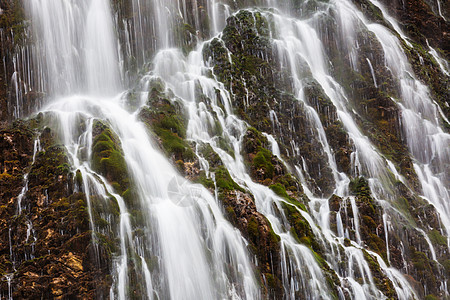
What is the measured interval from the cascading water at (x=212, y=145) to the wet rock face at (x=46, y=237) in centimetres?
35

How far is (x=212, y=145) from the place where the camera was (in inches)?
962

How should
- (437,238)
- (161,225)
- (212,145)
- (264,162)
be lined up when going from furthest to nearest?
1. (212,145)
2. (264,162)
3. (437,238)
4. (161,225)

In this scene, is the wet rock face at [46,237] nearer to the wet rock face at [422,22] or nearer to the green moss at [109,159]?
the green moss at [109,159]

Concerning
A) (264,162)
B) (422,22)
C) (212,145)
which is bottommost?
(264,162)

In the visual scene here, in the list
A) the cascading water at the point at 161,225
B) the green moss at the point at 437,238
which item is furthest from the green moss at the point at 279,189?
the green moss at the point at 437,238

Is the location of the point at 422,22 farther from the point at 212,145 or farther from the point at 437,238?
the point at 212,145

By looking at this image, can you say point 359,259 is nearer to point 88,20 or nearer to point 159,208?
point 159,208

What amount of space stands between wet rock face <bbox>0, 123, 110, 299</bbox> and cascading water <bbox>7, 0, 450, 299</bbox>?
0.35 metres

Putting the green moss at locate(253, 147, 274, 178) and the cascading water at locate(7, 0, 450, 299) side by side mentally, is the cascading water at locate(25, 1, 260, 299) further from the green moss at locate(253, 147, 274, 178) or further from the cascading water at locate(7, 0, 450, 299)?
the green moss at locate(253, 147, 274, 178)

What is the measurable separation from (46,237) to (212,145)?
11.2 meters

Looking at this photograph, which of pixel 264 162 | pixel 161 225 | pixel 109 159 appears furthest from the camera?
pixel 264 162

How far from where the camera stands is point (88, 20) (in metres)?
33.8

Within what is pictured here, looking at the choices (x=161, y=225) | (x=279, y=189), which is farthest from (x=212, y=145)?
(x=161, y=225)

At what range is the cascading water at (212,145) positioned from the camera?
16828 millimetres
